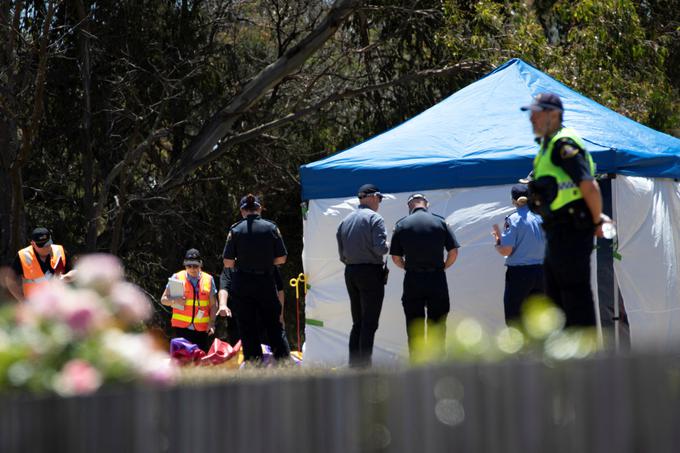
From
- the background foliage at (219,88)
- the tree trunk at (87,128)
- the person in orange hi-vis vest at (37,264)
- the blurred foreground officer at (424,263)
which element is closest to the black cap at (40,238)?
the person in orange hi-vis vest at (37,264)

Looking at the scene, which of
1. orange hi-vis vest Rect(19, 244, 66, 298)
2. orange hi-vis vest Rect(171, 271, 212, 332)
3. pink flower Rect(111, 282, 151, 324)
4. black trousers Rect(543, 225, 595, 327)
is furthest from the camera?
orange hi-vis vest Rect(171, 271, 212, 332)

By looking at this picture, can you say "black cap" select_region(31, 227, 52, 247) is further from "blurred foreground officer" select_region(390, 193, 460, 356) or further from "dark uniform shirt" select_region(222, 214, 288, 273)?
"blurred foreground officer" select_region(390, 193, 460, 356)

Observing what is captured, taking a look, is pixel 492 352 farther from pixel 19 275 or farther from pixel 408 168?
pixel 19 275

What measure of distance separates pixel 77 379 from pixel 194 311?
24.7 ft

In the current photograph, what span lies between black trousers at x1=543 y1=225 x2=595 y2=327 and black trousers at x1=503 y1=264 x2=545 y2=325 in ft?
9.56

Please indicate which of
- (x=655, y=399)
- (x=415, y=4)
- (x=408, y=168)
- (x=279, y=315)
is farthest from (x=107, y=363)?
(x=415, y=4)

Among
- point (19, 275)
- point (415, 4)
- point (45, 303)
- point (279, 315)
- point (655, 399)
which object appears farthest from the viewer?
point (415, 4)

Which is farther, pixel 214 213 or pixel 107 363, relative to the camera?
pixel 214 213

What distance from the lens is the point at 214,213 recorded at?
18766mm

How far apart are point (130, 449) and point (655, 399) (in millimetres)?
1386

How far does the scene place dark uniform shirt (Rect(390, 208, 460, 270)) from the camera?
27.8 ft

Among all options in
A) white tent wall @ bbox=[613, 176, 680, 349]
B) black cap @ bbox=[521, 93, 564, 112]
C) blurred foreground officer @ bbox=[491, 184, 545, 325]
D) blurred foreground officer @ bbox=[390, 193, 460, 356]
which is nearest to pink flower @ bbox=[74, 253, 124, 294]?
black cap @ bbox=[521, 93, 564, 112]

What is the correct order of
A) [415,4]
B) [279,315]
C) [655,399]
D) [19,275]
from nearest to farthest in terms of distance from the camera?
1. [655,399]
2. [279,315]
3. [19,275]
4. [415,4]

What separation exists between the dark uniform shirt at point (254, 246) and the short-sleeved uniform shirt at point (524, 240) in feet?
6.44
